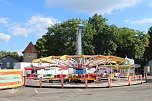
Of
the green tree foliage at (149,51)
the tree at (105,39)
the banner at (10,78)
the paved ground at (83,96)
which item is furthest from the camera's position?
the green tree foliage at (149,51)

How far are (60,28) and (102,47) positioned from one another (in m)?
11.6

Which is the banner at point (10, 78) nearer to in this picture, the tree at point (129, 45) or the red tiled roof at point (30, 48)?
the tree at point (129, 45)

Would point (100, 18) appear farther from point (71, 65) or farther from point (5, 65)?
point (71, 65)

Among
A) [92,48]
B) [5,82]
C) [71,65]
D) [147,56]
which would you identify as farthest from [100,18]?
[5,82]

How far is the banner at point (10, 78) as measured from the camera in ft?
100

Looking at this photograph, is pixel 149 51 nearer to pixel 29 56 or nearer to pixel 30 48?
pixel 30 48

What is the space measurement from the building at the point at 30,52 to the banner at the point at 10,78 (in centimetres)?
6463

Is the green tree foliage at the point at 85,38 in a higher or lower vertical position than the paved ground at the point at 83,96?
higher

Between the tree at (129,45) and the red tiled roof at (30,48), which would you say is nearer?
the tree at (129,45)

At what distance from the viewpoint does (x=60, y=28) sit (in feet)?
281

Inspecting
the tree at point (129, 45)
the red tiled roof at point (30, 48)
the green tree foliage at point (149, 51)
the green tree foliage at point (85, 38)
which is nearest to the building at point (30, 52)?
the red tiled roof at point (30, 48)

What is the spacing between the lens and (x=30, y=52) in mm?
99812

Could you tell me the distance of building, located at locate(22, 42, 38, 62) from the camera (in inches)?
3893

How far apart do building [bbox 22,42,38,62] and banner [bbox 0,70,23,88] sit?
64.6m
